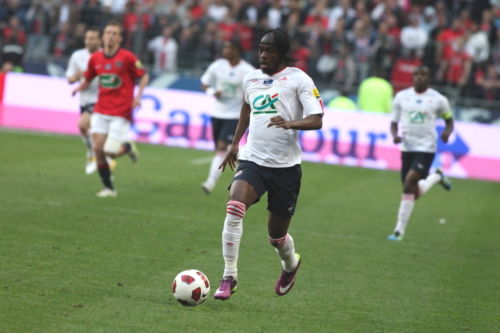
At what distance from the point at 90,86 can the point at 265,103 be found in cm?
747

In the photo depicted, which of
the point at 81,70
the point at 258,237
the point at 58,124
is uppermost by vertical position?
the point at 81,70

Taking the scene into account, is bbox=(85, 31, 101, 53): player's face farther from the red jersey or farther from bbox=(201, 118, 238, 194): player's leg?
bbox=(201, 118, 238, 194): player's leg

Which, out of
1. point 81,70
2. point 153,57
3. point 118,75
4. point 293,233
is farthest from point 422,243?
point 153,57

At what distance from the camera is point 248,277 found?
274 inches

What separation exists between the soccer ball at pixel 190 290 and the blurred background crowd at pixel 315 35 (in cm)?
1399

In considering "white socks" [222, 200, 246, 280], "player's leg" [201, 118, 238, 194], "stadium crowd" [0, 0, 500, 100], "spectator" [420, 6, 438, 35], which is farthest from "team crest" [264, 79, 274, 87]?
"spectator" [420, 6, 438, 35]

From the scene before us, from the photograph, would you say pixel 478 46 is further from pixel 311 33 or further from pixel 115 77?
pixel 115 77

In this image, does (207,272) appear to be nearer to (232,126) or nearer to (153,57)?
(232,126)

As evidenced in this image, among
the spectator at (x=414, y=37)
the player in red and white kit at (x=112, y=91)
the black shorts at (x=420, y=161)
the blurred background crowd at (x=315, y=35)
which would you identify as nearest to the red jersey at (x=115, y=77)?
the player in red and white kit at (x=112, y=91)

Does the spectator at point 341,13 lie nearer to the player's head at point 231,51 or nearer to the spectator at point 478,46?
the spectator at point 478,46

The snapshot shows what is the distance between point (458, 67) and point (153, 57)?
8.70 metres

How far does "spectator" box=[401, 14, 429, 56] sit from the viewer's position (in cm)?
2030

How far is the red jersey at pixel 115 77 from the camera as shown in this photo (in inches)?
413

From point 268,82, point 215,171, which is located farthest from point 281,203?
point 215,171
